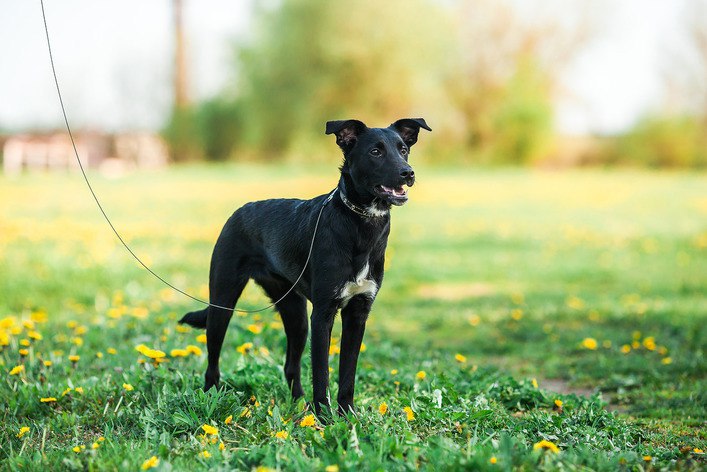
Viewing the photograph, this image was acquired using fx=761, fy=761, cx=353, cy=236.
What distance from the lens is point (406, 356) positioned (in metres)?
6.37

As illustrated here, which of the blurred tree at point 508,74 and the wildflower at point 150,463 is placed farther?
the blurred tree at point 508,74

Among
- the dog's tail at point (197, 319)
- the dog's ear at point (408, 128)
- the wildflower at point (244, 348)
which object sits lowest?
the wildflower at point (244, 348)

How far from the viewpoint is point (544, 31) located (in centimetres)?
4072

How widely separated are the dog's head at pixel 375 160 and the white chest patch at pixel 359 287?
0.42 m

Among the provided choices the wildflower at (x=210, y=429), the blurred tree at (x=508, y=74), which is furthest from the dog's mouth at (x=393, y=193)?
the blurred tree at (x=508, y=74)

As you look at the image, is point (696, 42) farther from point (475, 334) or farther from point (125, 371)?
point (125, 371)

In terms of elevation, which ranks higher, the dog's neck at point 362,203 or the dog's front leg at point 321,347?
the dog's neck at point 362,203

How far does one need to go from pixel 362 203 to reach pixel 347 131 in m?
0.42

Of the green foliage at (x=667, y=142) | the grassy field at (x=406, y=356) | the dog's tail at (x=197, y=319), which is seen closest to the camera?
the grassy field at (x=406, y=356)

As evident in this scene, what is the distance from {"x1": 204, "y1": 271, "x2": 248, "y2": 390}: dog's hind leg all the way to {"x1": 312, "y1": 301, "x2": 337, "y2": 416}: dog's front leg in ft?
2.48

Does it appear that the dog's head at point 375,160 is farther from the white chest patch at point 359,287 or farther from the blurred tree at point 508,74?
A: the blurred tree at point 508,74

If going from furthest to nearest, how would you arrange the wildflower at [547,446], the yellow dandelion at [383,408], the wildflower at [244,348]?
the wildflower at [244,348] < the yellow dandelion at [383,408] < the wildflower at [547,446]

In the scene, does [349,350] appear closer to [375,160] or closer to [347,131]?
[375,160]

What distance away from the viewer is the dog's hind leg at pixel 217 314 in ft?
15.4
